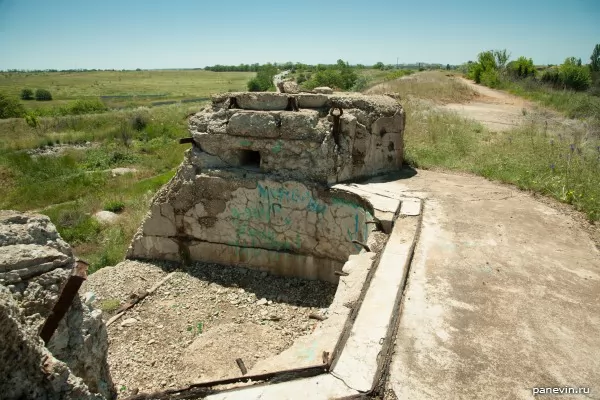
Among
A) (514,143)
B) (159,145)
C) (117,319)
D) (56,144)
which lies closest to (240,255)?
(117,319)

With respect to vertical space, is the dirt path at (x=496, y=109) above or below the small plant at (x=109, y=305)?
above

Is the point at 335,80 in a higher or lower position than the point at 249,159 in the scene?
higher

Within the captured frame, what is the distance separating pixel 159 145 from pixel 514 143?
15.6 m

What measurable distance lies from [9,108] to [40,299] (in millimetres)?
35154

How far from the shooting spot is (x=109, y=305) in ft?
17.2

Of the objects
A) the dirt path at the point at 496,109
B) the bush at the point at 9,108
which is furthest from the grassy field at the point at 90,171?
the dirt path at the point at 496,109

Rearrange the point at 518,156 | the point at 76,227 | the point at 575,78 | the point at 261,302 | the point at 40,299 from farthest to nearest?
the point at 575,78 < the point at 76,227 < the point at 518,156 < the point at 261,302 < the point at 40,299

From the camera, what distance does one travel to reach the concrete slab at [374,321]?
237 cm

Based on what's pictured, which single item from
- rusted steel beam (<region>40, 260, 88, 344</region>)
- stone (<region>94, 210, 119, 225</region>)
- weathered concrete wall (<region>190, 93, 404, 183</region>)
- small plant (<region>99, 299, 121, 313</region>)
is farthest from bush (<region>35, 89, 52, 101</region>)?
rusted steel beam (<region>40, 260, 88, 344</region>)

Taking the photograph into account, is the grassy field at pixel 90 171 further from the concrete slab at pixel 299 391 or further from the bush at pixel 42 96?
the bush at pixel 42 96

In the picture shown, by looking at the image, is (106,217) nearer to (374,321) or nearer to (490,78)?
(374,321)

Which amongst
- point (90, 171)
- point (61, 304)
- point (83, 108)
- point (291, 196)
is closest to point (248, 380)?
point (61, 304)

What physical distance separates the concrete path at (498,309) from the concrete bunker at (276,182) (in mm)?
1447

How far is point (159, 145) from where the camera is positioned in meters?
19.0
